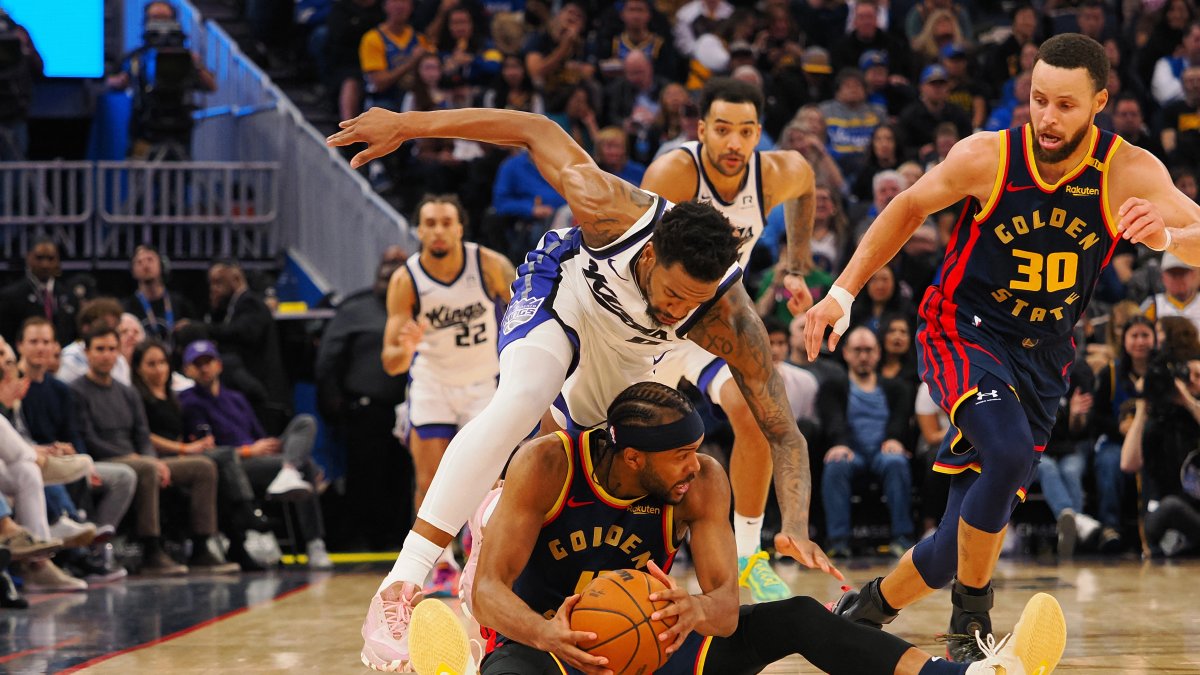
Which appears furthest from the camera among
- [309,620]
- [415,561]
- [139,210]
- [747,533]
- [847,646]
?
[139,210]

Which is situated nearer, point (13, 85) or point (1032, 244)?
point (1032, 244)

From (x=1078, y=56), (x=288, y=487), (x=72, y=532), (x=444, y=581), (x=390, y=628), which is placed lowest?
(x=444, y=581)

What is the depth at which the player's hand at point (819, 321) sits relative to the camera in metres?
4.82

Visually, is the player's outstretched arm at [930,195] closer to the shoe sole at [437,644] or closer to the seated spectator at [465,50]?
the shoe sole at [437,644]

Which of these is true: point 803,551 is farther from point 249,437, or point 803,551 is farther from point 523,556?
point 249,437

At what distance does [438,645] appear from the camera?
428 cm

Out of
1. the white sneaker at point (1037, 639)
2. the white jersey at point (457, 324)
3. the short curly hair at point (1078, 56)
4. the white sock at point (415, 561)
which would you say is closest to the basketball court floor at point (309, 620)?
the white sock at point (415, 561)

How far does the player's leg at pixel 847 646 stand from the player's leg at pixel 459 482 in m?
0.96

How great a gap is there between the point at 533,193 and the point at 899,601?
24.5 ft

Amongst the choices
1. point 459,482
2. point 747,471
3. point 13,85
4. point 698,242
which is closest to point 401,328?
point 747,471

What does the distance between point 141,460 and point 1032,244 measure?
6.56m

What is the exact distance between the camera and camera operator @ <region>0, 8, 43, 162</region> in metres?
13.0

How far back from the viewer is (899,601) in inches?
210

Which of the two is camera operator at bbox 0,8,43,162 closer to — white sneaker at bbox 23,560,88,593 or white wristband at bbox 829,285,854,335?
white sneaker at bbox 23,560,88,593
